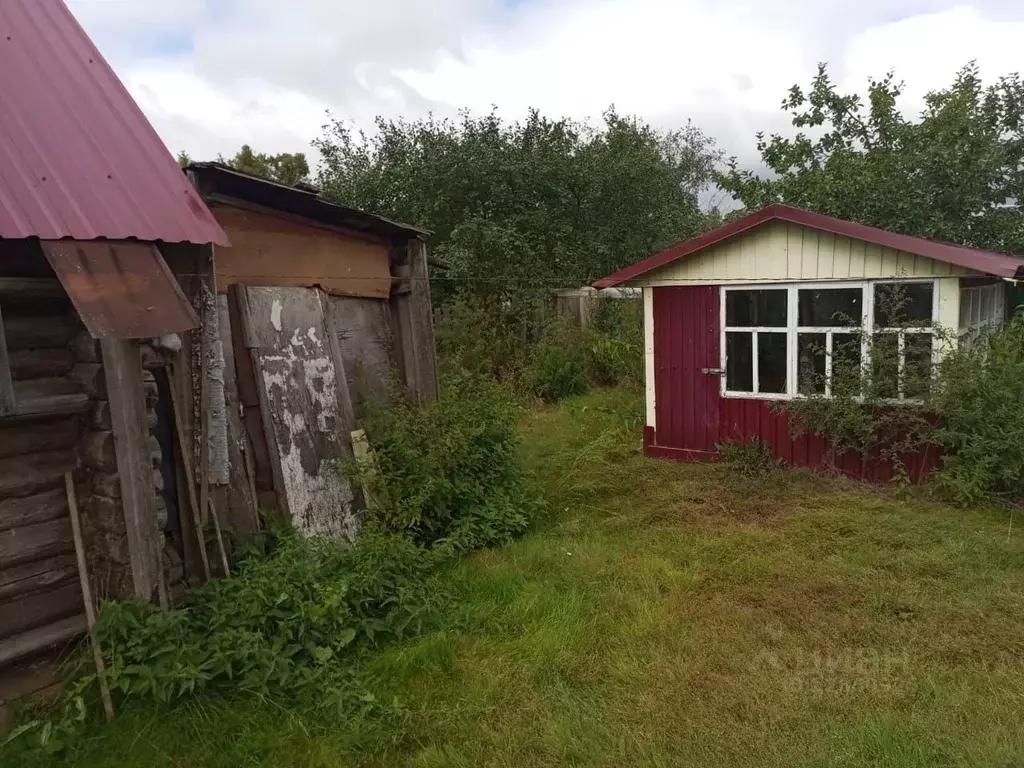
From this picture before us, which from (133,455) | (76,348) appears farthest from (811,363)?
(76,348)

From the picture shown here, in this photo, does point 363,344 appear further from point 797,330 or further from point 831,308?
point 831,308

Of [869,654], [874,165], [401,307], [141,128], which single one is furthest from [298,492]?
[874,165]

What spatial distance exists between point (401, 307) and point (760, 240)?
3.65 m

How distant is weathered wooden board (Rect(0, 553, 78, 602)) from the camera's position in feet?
10.9

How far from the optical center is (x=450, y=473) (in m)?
5.54

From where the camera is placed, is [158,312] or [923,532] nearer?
[158,312]

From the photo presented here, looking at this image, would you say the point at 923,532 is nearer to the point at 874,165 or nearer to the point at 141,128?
the point at 141,128

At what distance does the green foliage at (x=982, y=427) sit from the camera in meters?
5.90

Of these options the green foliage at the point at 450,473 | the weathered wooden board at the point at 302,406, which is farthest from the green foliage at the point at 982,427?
the weathered wooden board at the point at 302,406

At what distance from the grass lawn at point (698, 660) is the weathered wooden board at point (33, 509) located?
1.04 m

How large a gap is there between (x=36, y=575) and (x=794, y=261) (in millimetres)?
6511

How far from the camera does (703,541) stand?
548 centimetres

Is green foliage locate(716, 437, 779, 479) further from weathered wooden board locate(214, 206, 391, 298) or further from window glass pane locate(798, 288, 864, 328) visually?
weathered wooden board locate(214, 206, 391, 298)

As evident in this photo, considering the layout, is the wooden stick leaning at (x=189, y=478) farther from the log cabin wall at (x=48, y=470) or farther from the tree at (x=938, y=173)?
the tree at (x=938, y=173)
